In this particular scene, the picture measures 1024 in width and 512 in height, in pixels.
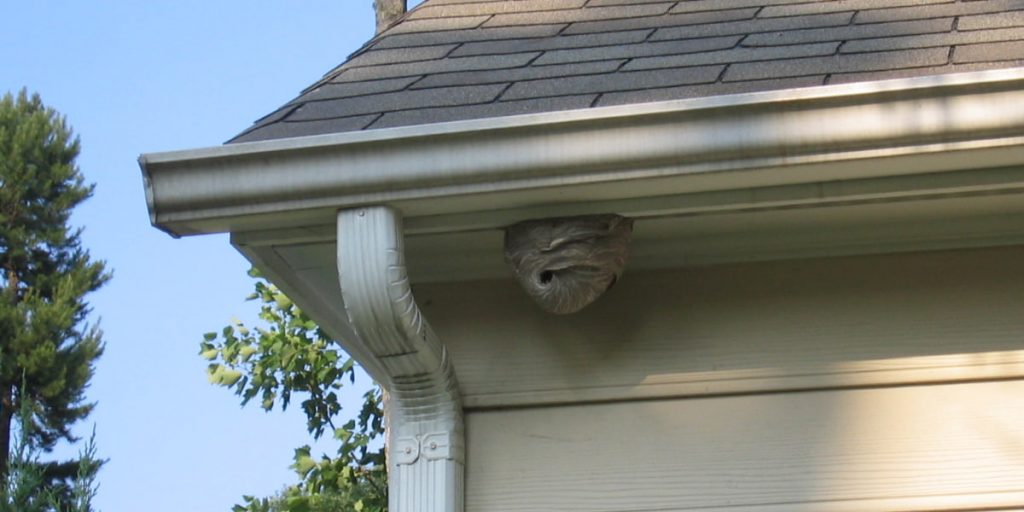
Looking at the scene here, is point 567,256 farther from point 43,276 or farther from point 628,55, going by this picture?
point 43,276

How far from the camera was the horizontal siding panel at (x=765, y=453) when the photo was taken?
2764mm

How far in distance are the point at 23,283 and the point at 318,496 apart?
459 inches

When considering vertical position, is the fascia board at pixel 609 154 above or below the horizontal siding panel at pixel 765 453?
above

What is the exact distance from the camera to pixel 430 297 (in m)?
3.12

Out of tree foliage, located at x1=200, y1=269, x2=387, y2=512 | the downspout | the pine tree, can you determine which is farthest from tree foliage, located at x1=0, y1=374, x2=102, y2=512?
the pine tree

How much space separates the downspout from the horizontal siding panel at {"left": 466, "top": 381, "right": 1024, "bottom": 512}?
0.29 feet

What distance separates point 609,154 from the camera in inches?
103

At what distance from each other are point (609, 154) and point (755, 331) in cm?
57

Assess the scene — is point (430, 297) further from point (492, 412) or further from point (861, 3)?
point (861, 3)

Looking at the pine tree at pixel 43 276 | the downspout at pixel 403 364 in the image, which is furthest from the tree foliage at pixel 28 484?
the pine tree at pixel 43 276

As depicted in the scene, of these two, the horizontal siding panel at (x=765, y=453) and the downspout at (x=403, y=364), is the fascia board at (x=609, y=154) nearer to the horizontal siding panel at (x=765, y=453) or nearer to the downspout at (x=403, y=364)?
the downspout at (x=403, y=364)

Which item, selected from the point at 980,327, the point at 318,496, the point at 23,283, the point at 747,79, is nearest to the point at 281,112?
the point at 747,79

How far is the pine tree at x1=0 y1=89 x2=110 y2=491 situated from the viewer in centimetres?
1741

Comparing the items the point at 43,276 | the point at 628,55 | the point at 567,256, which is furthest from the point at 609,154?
the point at 43,276
